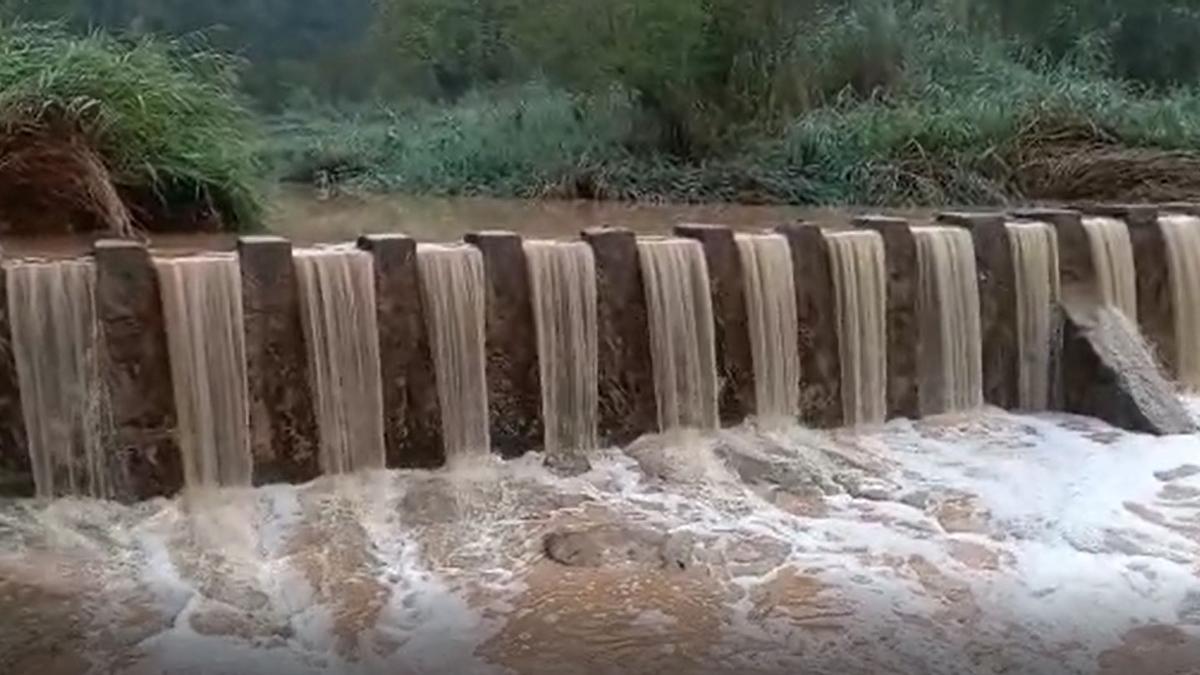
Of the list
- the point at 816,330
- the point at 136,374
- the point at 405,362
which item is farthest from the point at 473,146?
the point at 136,374

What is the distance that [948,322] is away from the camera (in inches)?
189

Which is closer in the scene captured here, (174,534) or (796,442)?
(174,534)

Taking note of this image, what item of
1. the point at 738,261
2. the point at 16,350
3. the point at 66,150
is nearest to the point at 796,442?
the point at 738,261

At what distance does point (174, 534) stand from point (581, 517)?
923 mm

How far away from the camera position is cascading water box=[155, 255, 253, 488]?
12.5 ft

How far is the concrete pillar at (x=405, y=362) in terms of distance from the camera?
13.3ft

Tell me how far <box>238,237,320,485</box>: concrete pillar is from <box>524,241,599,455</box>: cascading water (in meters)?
0.65

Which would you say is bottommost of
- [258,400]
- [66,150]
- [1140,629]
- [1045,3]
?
[1140,629]

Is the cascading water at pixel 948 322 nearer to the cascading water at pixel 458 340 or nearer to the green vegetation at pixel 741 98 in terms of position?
the cascading water at pixel 458 340

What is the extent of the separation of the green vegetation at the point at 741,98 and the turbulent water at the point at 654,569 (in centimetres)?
407

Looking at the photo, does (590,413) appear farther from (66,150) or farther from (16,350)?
(66,150)

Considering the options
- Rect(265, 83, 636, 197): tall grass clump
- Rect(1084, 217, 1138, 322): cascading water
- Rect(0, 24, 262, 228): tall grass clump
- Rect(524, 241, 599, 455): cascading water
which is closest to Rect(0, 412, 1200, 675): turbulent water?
Rect(524, 241, 599, 455): cascading water

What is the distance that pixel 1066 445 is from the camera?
445cm

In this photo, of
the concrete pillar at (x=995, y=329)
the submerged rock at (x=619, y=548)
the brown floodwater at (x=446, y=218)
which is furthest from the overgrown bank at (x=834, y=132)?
the submerged rock at (x=619, y=548)
